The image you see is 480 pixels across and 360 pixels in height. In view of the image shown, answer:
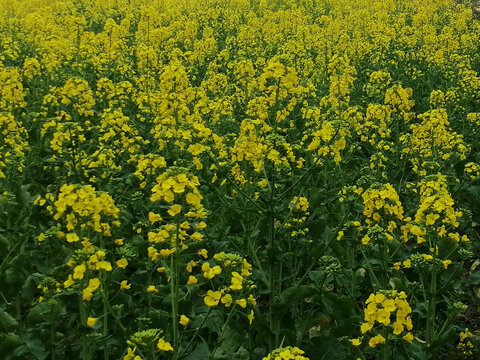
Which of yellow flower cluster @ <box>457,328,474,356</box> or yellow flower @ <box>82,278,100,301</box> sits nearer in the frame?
yellow flower @ <box>82,278,100,301</box>

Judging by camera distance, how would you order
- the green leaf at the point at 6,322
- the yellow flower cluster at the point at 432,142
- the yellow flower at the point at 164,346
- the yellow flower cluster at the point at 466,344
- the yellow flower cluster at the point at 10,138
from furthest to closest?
1. the yellow flower cluster at the point at 432,142
2. the yellow flower cluster at the point at 10,138
3. the yellow flower cluster at the point at 466,344
4. the green leaf at the point at 6,322
5. the yellow flower at the point at 164,346

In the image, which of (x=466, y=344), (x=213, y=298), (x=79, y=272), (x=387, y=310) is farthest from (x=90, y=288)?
(x=466, y=344)

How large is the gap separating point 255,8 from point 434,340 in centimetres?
1804

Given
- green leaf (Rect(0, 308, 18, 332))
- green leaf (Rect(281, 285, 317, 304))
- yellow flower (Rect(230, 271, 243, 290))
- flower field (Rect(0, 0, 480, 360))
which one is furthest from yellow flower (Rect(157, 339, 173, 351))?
green leaf (Rect(0, 308, 18, 332))

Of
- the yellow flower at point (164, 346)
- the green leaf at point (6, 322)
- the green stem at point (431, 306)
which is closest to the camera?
the yellow flower at point (164, 346)

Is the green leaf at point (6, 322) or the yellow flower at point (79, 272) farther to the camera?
the green leaf at point (6, 322)

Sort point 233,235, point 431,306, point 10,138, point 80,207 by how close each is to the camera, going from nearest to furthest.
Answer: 1. point 80,207
2. point 431,306
3. point 233,235
4. point 10,138

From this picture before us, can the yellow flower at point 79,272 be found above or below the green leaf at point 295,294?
above

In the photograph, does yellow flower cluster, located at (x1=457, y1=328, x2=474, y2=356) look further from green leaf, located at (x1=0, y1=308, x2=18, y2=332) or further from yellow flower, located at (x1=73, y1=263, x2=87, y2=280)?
green leaf, located at (x1=0, y1=308, x2=18, y2=332)

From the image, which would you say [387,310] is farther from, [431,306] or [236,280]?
[431,306]

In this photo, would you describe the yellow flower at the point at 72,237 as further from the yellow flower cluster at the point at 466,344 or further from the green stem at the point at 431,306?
the yellow flower cluster at the point at 466,344

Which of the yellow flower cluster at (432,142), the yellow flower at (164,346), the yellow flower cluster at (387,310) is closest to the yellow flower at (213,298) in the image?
the yellow flower at (164,346)

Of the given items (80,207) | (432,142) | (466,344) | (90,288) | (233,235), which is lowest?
(466,344)

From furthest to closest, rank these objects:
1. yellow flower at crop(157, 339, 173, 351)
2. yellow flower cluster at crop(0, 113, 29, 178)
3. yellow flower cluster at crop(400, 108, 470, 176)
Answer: yellow flower cluster at crop(400, 108, 470, 176) < yellow flower cluster at crop(0, 113, 29, 178) < yellow flower at crop(157, 339, 173, 351)
